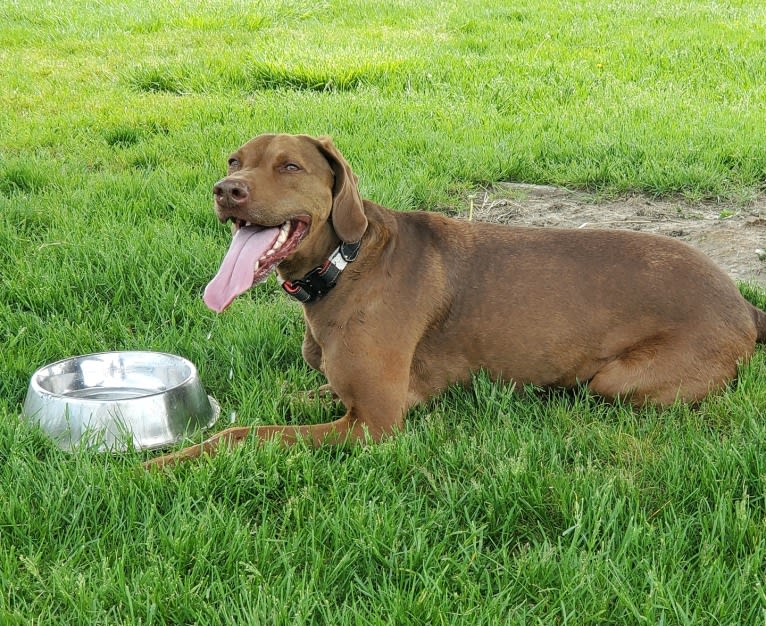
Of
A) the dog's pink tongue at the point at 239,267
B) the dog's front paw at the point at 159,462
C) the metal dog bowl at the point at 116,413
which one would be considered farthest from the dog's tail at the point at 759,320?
the dog's front paw at the point at 159,462

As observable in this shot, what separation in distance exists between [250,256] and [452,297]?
92cm

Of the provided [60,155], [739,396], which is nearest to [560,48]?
[60,155]

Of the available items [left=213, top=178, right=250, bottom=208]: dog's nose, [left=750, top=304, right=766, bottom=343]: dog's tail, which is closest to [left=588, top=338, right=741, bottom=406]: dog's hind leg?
[left=750, top=304, right=766, bottom=343]: dog's tail

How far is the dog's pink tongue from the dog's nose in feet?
0.60

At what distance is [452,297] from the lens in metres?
3.98

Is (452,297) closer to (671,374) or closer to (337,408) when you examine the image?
(337,408)

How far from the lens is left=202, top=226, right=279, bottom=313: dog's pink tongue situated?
11.6 feet

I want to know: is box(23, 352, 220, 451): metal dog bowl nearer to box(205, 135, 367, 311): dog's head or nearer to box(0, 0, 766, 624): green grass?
box(0, 0, 766, 624): green grass

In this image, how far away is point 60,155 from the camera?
7039 millimetres

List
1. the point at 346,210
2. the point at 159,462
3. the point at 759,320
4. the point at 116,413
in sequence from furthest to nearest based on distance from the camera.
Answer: the point at 759,320
the point at 346,210
the point at 116,413
the point at 159,462

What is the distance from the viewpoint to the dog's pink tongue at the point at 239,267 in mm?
3547

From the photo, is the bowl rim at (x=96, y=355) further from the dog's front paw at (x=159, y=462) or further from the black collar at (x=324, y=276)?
the black collar at (x=324, y=276)

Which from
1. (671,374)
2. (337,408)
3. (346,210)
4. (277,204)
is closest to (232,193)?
(277,204)

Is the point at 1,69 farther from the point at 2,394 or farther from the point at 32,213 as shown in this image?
the point at 2,394
